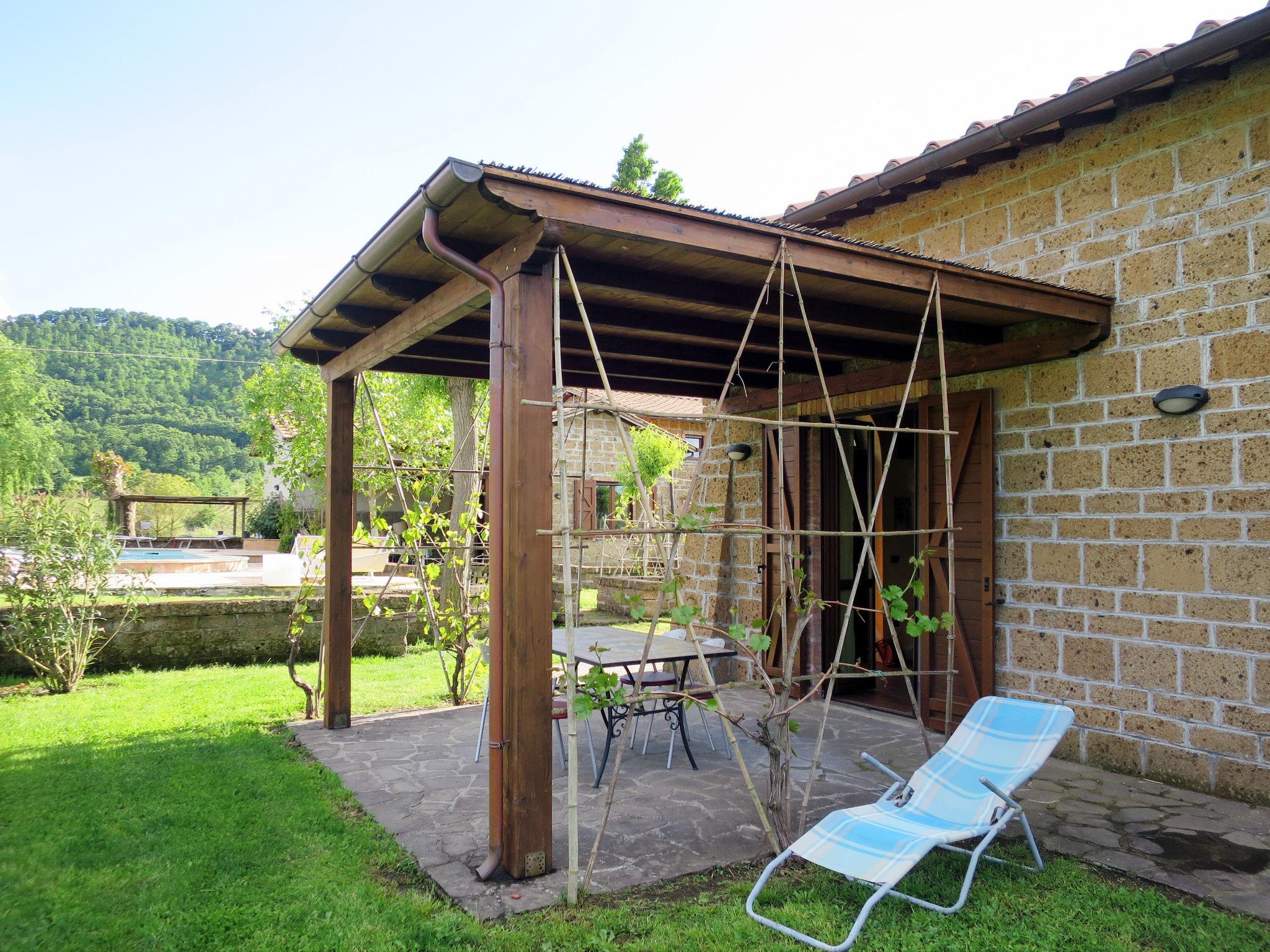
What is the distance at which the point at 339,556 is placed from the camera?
18.8 ft

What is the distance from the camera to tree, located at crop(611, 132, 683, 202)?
16406 mm

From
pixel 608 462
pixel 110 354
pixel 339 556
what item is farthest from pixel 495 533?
pixel 110 354

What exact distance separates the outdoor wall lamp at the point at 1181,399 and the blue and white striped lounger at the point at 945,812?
2011 mm

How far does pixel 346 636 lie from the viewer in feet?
18.9

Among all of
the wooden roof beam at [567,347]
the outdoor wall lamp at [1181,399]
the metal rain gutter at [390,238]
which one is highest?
the metal rain gutter at [390,238]

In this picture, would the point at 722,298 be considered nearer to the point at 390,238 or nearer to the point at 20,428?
the point at 390,238

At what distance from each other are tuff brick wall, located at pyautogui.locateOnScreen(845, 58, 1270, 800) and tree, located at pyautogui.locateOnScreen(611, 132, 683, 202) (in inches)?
453

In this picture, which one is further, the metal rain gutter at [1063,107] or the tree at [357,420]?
the tree at [357,420]

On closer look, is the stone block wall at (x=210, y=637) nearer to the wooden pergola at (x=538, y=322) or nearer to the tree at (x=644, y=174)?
the wooden pergola at (x=538, y=322)

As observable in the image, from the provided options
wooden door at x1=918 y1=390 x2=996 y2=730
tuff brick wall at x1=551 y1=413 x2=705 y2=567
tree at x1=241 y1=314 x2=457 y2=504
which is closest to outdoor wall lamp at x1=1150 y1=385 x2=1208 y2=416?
wooden door at x1=918 y1=390 x2=996 y2=730

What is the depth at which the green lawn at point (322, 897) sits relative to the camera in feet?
9.04

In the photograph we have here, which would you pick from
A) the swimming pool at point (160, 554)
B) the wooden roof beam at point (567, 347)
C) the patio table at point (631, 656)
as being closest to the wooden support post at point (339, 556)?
the wooden roof beam at point (567, 347)

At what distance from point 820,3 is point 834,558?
15.0ft

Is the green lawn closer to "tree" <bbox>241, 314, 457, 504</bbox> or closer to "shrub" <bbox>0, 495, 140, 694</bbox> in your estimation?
"shrub" <bbox>0, 495, 140, 694</bbox>
